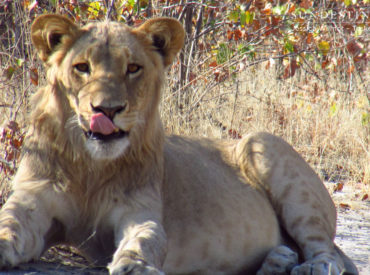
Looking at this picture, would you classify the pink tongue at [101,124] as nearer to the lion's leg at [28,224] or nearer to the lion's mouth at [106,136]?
the lion's mouth at [106,136]

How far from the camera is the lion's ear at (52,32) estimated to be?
3.14 metres

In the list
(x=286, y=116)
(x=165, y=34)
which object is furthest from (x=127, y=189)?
(x=286, y=116)

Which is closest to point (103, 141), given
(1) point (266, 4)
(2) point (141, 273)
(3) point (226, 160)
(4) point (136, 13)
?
(2) point (141, 273)

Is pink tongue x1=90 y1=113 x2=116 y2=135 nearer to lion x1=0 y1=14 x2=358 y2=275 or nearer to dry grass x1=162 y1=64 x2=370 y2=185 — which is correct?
lion x1=0 y1=14 x2=358 y2=275

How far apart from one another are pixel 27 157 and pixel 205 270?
101 centimetres

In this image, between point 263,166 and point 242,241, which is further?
point 263,166

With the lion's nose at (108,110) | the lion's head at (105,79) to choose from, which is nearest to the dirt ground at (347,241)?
the lion's head at (105,79)

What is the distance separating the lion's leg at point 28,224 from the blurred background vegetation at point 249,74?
242 cm

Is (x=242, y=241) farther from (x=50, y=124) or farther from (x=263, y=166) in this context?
(x=50, y=124)

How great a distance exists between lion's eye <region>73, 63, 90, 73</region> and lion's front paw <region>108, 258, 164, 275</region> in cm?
87

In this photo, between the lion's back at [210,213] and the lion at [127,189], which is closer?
the lion at [127,189]

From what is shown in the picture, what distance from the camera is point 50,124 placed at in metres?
3.12

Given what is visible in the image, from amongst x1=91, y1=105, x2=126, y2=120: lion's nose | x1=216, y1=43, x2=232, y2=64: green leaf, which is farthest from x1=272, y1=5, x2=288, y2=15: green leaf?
x1=91, y1=105, x2=126, y2=120: lion's nose

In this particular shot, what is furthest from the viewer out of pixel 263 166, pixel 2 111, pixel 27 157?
pixel 2 111
